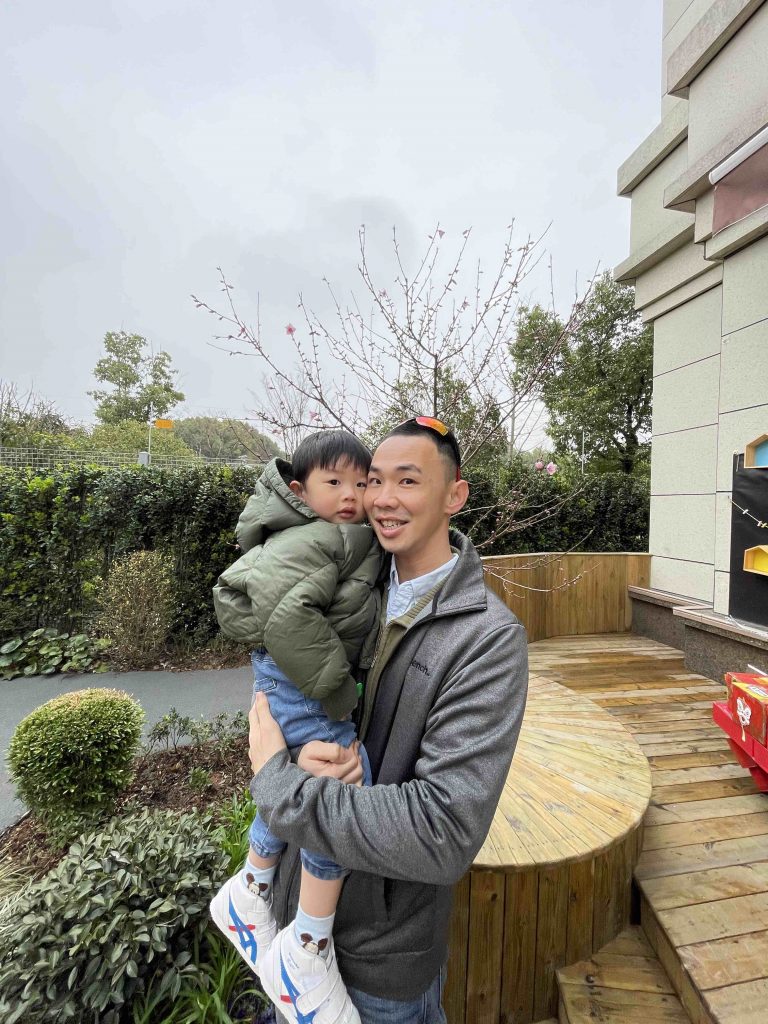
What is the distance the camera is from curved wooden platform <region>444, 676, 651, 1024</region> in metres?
1.38

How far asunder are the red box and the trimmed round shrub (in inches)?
121

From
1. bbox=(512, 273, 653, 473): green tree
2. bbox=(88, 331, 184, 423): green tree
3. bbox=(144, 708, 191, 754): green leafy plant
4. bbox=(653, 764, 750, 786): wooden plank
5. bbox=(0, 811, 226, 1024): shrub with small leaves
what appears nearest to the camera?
bbox=(0, 811, 226, 1024): shrub with small leaves

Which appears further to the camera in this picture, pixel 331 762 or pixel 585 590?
pixel 585 590

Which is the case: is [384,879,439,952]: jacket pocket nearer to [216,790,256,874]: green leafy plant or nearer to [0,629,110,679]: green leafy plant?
[216,790,256,874]: green leafy plant

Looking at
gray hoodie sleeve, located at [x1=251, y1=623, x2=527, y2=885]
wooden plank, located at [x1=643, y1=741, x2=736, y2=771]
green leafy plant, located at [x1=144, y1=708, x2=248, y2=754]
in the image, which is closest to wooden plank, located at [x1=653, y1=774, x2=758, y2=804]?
wooden plank, located at [x1=643, y1=741, x2=736, y2=771]

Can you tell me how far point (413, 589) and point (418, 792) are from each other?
0.35 m

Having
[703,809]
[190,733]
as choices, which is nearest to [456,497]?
[703,809]

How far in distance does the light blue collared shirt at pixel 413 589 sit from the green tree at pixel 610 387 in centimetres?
1134

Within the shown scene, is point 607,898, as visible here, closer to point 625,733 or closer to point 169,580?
point 625,733

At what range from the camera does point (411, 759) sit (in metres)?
0.82

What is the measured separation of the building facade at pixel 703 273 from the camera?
3.12 m

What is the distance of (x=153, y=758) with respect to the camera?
115 inches

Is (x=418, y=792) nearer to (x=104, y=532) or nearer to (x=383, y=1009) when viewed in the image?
(x=383, y=1009)

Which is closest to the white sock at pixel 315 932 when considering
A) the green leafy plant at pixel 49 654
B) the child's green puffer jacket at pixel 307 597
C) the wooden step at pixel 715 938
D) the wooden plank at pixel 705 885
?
the child's green puffer jacket at pixel 307 597
